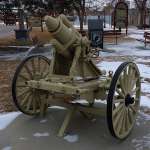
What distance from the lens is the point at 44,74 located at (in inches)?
257

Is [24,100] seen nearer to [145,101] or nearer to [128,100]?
[128,100]

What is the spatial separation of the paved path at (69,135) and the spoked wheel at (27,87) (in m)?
0.23

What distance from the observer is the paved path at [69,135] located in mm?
5426

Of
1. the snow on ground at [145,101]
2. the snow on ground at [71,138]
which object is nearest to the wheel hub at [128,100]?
the snow on ground at [71,138]

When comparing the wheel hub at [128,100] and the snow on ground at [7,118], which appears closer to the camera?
the wheel hub at [128,100]

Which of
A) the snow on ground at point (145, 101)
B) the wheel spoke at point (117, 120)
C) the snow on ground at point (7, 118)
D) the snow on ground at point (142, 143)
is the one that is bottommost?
the snow on ground at point (142, 143)

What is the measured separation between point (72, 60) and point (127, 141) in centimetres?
141

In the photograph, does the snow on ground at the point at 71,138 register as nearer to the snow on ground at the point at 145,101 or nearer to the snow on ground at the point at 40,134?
the snow on ground at the point at 40,134

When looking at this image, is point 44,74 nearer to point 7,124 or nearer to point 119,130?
point 7,124

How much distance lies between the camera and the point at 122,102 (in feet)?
18.1

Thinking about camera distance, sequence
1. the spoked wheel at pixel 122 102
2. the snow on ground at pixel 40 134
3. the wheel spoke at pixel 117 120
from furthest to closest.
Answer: the snow on ground at pixel 40 134 → the wheel spoke at pixel 117 120 → the spoked wheel at pixel 122 102

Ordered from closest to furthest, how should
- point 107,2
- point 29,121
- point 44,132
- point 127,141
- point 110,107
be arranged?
1. point 110,107
2. point 127,141
3. point 44,132
4. point 29,121
5. point 107,2

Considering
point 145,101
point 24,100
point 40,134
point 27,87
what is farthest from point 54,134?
point 145,101

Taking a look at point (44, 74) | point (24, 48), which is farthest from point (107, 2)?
point (44, 74)
